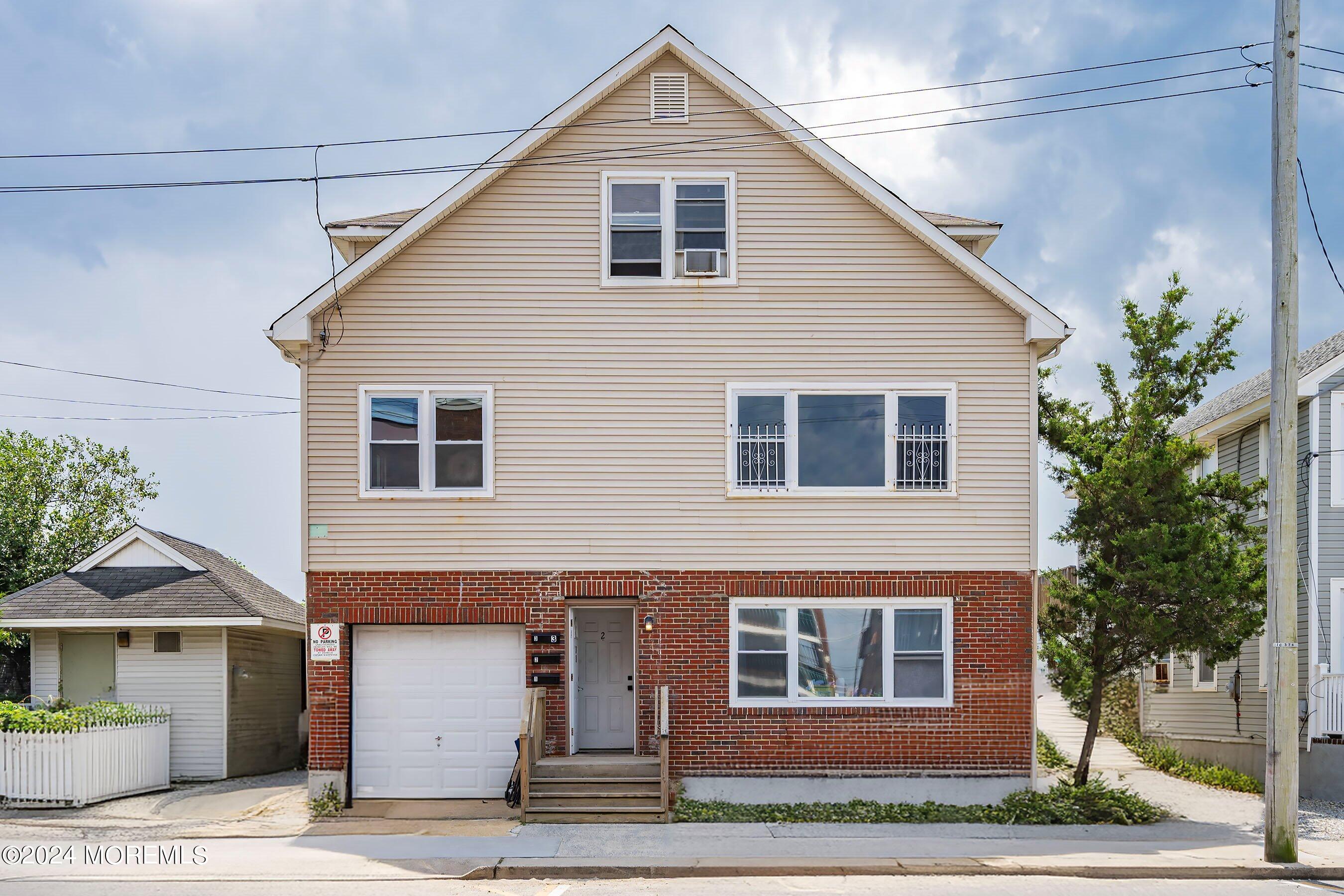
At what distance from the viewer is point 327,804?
15.0 meters

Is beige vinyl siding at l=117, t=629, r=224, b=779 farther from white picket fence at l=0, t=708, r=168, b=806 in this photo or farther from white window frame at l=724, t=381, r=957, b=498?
white window frame at l=724, t=381, r=957, b=498

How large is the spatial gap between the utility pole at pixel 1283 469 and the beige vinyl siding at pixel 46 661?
1798cm

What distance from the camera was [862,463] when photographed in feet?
51.2

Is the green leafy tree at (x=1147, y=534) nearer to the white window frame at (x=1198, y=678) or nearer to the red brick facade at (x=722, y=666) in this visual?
the red brick facade at (x=722, y=666)

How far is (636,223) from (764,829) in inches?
317

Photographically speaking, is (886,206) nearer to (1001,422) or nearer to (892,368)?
(892,368)

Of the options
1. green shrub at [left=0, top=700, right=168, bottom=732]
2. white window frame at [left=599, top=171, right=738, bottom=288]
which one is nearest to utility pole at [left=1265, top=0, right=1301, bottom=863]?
white window frame at [left=599, top=171, right=738, bottom=288]

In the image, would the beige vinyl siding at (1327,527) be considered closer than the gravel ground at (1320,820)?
No

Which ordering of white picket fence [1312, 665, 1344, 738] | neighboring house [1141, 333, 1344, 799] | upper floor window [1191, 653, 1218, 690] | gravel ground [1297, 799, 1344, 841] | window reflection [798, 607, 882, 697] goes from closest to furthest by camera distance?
gravel ground [1297, 799, 1344, 841], window reflection [798, 607, 882, 697], white picket fence [1312, 665, 1344, 738], neighboring house [1141, 333, 1344, 799], upper floor window [1191, 653, 1218, 690]

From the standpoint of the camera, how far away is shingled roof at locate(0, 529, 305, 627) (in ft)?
61.5

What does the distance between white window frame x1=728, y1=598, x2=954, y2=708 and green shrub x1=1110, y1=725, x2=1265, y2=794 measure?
5959 millimetres

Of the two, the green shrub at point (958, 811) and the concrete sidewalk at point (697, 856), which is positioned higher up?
the concrete sidewalk at point (697, 856)

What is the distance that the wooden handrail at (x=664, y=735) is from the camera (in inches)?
557

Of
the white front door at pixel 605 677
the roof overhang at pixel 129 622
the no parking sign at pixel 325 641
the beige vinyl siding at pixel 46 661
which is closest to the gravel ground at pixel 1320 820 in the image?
the white front door at pixel 605 677
